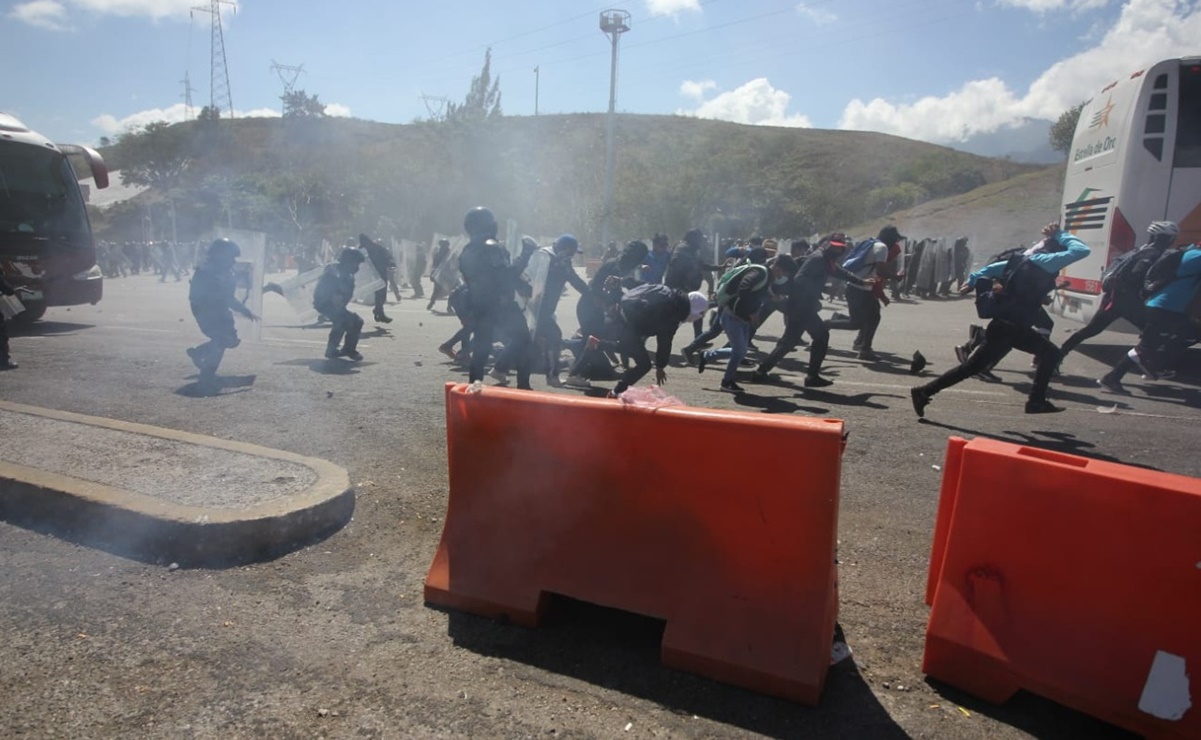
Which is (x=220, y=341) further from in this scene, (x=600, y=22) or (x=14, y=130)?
(x=600, y=22)

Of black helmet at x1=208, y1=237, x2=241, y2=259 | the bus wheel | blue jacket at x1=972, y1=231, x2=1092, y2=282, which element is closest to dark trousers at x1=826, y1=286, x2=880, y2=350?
blue jacket at x1=972, y1=231, x2=1092, y2=282

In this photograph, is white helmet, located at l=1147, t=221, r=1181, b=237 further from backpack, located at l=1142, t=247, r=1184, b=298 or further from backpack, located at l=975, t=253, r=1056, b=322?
backpack, located at l=975, t=253, r=1056, b=322

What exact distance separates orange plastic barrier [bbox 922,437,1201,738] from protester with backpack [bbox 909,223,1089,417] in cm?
391

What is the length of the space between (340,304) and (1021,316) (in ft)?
24.9

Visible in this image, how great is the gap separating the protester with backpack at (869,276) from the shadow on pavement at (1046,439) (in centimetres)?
324

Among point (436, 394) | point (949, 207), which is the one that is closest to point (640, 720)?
point (436, 394)

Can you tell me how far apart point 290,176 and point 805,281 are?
65.8 m

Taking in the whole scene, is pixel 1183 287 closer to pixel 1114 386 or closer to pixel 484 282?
pixel 1114 386

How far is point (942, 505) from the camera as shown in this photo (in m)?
2.84

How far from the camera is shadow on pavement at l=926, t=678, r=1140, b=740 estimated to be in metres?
2.33

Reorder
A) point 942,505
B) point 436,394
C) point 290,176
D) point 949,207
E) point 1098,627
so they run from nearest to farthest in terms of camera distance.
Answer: point 1098,627 → point 942,505 → point 436,394 → point 949,207 → point 290,176

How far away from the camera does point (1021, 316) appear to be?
19.5ft

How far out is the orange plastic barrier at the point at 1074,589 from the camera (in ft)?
7.14

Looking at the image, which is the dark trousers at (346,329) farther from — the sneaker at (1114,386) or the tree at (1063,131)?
the tree at (1063,131)
